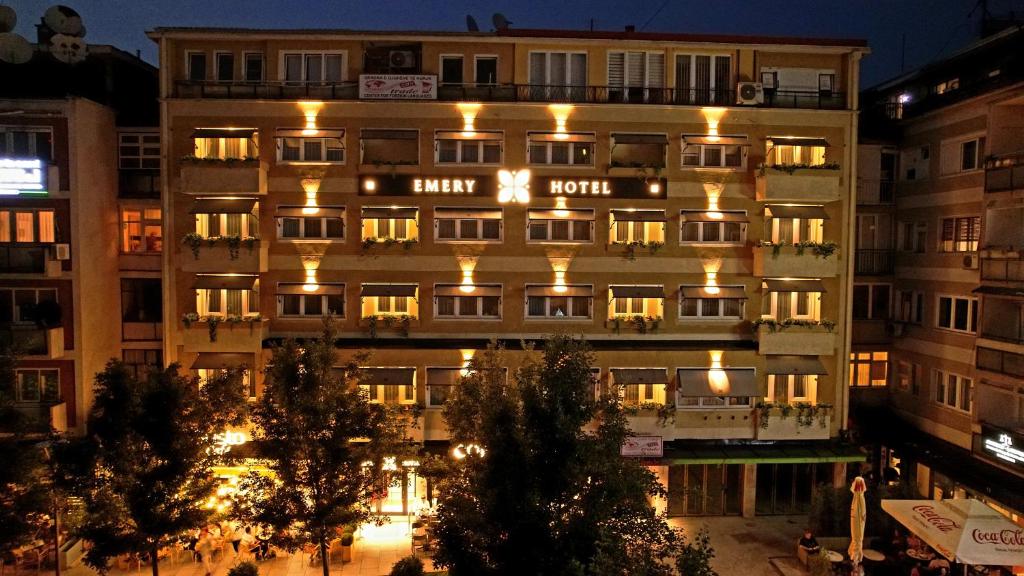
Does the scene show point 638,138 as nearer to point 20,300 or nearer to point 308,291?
point 308,291

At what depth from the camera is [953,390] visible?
2469 cm

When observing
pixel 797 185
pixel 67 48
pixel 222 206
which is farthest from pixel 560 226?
pixel 67 48

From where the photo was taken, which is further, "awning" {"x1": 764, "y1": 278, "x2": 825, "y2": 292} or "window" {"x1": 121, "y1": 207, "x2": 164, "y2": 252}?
"window" {"x1": 121, "y1": 207, "x2": 164, "y2": 252}

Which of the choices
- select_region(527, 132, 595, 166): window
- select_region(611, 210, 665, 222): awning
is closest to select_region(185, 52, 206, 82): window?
select_region(527, 132, 595, 166): window

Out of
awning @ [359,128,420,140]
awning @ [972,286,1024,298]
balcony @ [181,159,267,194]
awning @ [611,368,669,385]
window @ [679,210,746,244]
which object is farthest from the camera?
window @ [679,210,746,244]

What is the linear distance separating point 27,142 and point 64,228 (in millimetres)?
3401

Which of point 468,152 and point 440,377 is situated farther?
point 468,152

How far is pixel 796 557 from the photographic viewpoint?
71.4ft

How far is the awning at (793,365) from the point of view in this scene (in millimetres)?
24328

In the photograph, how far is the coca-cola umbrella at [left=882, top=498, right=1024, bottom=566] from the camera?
15.9 metres

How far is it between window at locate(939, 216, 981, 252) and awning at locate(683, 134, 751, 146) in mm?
8701

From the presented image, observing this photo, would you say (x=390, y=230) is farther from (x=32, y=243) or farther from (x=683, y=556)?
(x=683, y=556)

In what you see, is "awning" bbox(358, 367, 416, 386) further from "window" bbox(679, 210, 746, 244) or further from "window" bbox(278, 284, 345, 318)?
"window" bbox(679, 210, 746, 244)

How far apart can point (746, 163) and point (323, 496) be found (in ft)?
61.9
